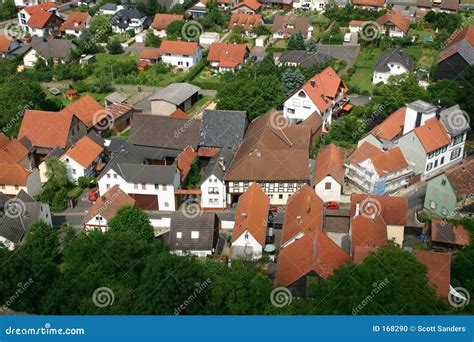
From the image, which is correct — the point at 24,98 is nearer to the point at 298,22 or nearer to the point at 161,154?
the point at 161,154

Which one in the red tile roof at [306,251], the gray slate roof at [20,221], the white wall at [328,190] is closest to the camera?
the red tile roof at [306,251]

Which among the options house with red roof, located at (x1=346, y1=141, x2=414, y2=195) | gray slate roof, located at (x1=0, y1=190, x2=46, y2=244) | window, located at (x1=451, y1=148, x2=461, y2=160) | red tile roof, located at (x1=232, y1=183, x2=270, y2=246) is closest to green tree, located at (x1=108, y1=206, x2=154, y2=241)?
red tile roof, located at (x1=232, y1=183, x2=270, y2=246)

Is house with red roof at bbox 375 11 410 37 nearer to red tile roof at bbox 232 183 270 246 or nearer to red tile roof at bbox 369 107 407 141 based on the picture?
red tile roof at bbox 369 107 407 141

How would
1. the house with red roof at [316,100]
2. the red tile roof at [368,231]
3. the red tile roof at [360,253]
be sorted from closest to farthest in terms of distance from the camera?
the red tile roof at [360,253] < the red tile roof at [368,231] < the house with red roof at [316,100]

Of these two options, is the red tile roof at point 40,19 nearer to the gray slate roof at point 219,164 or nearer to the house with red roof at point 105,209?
the gray slate roof at point 219,164

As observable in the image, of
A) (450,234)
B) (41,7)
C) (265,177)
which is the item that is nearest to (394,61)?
(265,177)

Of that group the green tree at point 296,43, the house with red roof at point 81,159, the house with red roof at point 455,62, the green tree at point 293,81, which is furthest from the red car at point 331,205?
the green tree at point 296,43
